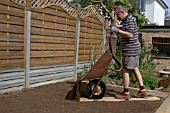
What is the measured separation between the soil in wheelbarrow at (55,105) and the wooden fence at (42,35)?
53 centimetres

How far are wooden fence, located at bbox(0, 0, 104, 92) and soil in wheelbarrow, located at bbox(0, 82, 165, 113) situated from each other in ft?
1.73

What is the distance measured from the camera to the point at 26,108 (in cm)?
559

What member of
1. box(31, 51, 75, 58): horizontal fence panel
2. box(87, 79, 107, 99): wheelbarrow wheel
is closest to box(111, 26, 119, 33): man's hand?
box(87, 79, 107, 99): wheelbarrow wheel

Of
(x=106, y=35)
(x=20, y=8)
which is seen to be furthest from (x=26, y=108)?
(x=106, y=35)

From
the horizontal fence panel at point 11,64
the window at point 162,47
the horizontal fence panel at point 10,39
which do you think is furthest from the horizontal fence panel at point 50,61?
the window at point 162,47

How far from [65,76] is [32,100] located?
9.64ft

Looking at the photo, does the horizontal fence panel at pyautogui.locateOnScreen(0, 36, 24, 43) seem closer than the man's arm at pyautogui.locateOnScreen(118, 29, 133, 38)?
Yes

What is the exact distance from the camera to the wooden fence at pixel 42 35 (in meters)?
6.59

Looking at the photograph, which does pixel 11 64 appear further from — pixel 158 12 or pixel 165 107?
pixel 158 12

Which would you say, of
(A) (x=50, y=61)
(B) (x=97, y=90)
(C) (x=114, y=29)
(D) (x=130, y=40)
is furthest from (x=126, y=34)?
(A) (x=50, y=61)

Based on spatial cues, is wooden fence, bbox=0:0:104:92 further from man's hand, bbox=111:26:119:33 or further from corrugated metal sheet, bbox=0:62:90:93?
man's hand, bbox=111:26:119:33

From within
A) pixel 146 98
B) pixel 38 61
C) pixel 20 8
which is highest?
pixel 20 8

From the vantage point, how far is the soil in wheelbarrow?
18.4 ft

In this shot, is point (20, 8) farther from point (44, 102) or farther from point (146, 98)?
point (146, 98)
